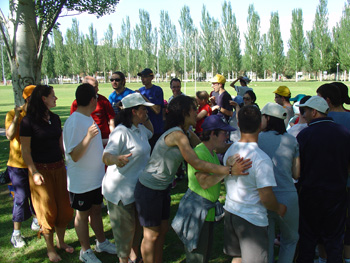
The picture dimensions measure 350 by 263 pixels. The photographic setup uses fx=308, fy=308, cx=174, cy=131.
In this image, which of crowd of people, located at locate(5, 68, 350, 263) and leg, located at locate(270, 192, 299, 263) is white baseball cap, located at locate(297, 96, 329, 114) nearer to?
crowd of people, located at locate(5, 68, 350, 263)

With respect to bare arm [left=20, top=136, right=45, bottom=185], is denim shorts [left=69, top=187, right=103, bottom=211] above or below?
below

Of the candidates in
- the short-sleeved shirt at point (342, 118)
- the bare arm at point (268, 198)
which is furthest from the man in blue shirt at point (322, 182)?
the bare arm at point (268, 198)

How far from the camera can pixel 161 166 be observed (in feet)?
9.23

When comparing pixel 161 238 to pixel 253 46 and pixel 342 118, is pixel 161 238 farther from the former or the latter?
pixel 253 46

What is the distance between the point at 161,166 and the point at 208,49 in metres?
68.7

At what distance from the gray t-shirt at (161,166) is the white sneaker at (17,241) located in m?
2.25

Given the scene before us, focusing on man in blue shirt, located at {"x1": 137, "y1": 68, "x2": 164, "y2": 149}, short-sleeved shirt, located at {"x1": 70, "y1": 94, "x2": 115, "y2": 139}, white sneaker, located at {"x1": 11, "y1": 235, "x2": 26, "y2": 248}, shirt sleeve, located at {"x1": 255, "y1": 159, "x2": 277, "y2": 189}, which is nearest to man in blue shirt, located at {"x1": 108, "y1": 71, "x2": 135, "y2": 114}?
short-sleeved shirt, located at {"x1": 70, "y1": 94, "x2": 115, "y2": 139}

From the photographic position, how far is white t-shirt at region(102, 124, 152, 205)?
3.06 meters

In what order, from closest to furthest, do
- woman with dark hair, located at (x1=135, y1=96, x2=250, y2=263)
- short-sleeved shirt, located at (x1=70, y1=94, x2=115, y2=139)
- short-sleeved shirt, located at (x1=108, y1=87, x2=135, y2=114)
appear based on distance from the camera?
woman with dark hair, located at (x1=135, y1=96, x2=250, y2=263) < short-sleeved shirt, located at (x1=70, y1=94, x2=115, y2=139) < short-sleeved shirt, located at (x1=108, y1=87, x2=135, y2=114)

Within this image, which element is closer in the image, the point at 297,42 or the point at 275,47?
the point at 297,42

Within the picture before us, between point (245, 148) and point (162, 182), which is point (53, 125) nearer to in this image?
point (162, 182)

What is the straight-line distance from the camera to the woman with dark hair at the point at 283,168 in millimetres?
2773

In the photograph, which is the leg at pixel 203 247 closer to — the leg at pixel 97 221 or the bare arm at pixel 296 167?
the bare arm at pixel 296 167

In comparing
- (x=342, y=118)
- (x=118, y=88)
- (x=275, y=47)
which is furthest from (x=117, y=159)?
(x=275, y=47)
